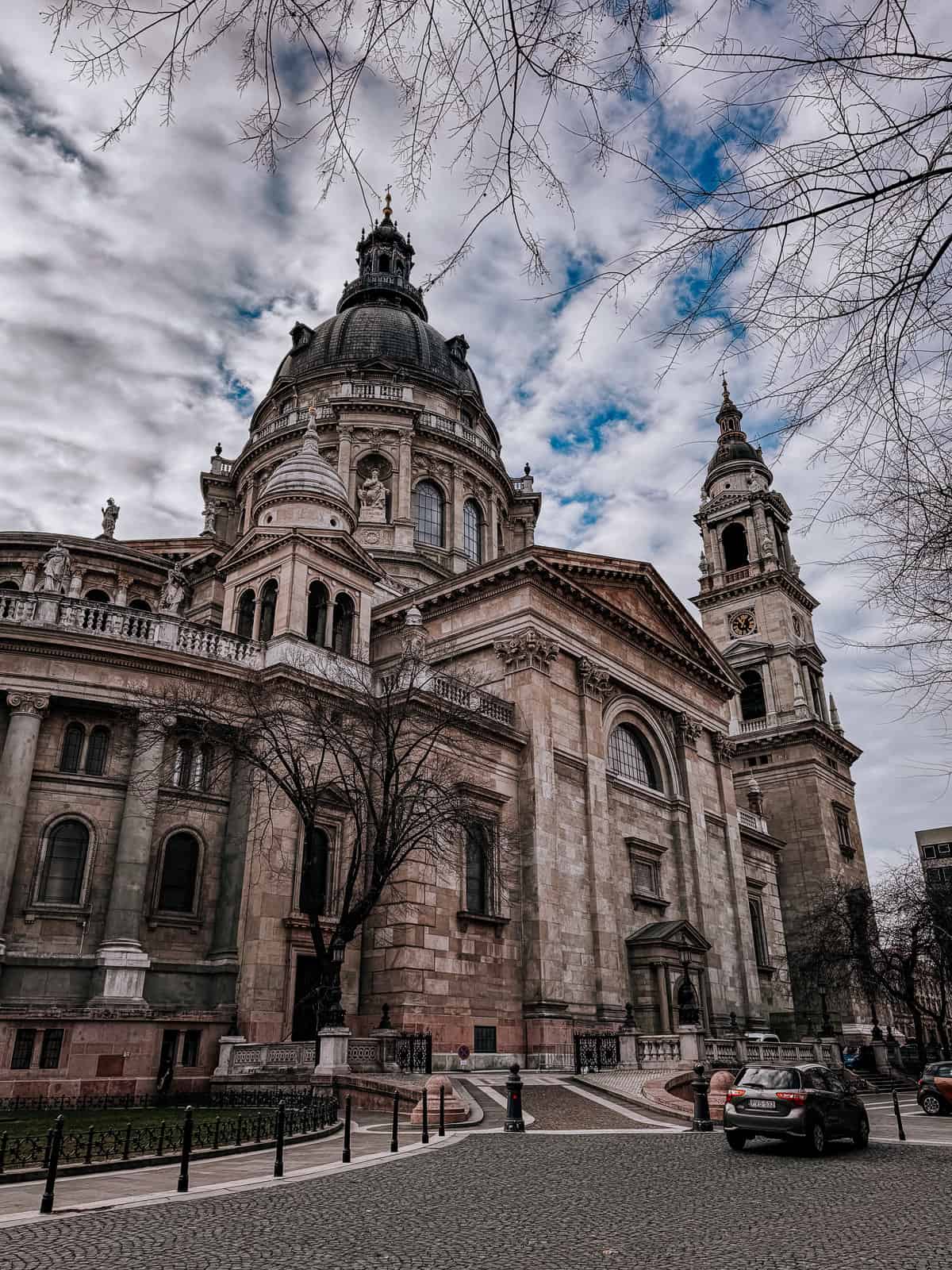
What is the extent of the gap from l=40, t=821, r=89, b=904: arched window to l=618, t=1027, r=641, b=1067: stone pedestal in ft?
48.7

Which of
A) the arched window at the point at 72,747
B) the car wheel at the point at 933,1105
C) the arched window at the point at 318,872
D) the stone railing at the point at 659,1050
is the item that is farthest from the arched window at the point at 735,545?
the arched window at the point at 72,747

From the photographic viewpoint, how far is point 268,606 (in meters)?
31.2

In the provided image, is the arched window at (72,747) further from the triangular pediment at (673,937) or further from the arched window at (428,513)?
the arched window at (428,513)

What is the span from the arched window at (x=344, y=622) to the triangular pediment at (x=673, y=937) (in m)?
14.0

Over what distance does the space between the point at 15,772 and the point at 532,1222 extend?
59.2 ft

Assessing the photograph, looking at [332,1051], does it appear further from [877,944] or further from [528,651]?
[877,944]

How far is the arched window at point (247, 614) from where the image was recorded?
31.3 metres

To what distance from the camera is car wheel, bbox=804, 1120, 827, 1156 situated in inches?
548

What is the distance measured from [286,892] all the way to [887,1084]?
2575 cm

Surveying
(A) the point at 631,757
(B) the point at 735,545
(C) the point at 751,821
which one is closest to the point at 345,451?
(A) the point at 631,757

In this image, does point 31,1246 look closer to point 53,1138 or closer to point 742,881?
point 53,1138

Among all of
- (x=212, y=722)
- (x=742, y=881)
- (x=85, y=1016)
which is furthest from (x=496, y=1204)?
(x=742, y=881)

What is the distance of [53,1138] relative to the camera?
8.62m

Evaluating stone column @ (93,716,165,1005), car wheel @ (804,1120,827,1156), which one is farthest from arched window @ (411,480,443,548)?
car wheel @ (804,1120,827,1156)
